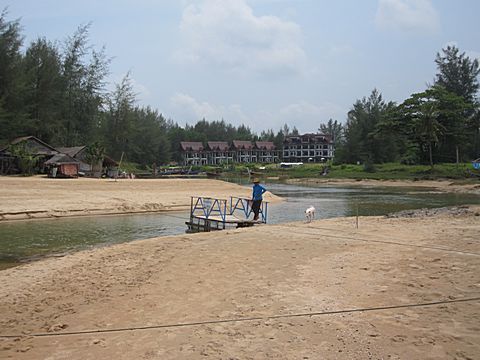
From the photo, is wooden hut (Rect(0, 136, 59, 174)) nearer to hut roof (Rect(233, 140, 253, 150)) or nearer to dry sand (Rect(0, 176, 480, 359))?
dry sand (Rect(0, 176, 480, 359))

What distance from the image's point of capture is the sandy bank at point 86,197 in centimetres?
2434

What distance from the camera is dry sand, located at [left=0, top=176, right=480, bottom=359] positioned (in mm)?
5824

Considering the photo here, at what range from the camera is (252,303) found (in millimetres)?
7551

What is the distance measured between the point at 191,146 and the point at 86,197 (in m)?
112

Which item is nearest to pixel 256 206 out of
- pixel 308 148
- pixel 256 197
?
pixel 256 197

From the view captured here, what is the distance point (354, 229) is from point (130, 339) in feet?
39.2

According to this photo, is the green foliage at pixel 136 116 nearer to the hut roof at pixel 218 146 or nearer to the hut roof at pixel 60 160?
the hut roof at pixel 60 160

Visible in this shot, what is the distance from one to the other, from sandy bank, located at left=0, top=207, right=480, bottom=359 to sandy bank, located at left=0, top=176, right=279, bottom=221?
12972mm

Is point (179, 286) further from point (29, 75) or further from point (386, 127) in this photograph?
point (386, 127)

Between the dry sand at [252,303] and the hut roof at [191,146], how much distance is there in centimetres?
12769

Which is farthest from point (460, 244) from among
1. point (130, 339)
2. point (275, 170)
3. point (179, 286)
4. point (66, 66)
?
point (275, 170)

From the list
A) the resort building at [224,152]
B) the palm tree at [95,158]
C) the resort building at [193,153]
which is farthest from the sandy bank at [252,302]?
the resort building at [193,153]

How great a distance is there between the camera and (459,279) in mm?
8523

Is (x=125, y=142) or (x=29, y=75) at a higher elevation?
(x=29, y=75)
